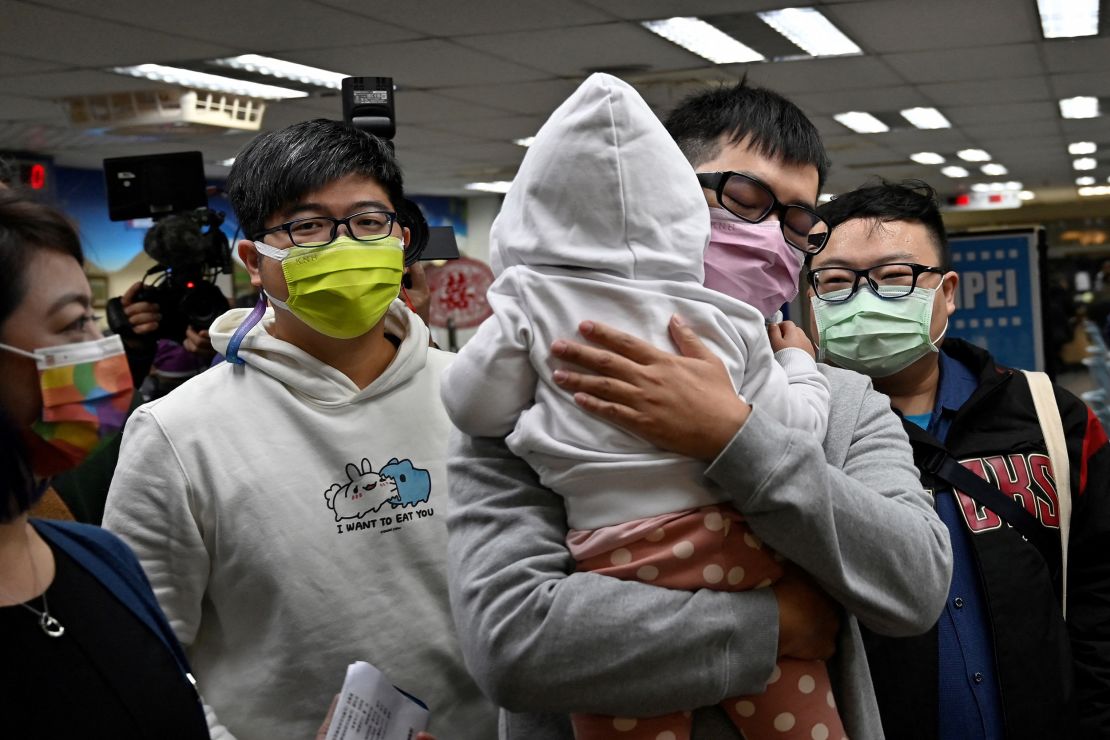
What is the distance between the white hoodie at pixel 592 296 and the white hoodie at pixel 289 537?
493 mm

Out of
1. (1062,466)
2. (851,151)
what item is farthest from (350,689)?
(851,151)

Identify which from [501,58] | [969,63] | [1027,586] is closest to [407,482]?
[1027,586]

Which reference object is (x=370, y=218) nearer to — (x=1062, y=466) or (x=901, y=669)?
(x=901, y=669)

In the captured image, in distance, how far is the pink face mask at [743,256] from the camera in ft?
4.25

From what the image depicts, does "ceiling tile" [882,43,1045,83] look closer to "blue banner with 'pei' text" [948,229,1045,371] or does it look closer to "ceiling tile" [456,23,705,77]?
"ceiling tile" [456,23,705,77]

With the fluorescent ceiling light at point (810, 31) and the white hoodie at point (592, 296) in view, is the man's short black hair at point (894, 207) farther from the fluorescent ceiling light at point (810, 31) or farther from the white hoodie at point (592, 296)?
the fluorescent ceiling light at point (810, 31)

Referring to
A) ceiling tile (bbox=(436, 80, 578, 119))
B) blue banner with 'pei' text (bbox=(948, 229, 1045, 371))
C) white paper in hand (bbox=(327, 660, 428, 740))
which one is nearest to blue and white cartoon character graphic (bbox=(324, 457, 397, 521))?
white paper in hand (bbox=(327, 660, 428, 740))

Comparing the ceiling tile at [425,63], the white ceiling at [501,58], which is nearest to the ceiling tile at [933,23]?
the white ceiling at [501,58]

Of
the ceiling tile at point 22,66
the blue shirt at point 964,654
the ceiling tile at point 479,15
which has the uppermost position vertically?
the ceiling tile at point 22,66

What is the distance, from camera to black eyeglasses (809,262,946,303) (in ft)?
6.65

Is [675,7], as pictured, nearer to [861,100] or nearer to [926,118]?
[861,100]

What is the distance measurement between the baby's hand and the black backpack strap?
0.56 metres

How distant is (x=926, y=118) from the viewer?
9.90 meters

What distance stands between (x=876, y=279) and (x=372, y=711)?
1264 mm
